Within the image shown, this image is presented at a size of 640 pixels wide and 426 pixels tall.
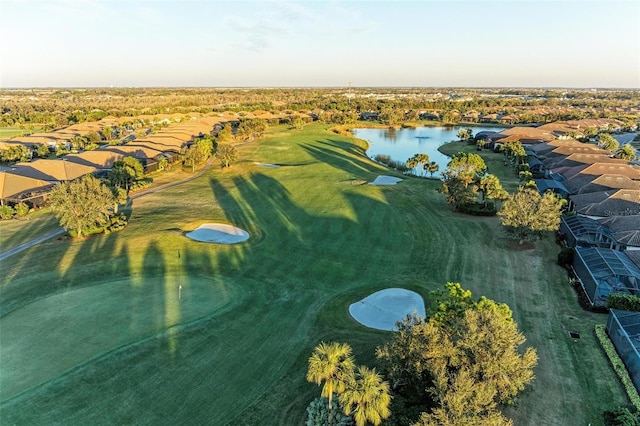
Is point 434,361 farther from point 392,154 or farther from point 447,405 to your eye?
point 392,154

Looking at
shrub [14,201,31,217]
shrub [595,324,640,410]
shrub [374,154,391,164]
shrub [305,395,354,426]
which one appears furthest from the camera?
shrub [374,154,391,164]

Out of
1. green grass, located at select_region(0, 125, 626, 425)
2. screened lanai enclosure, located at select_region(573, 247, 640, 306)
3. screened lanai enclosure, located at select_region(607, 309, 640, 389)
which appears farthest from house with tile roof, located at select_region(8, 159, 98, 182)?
screened lanai enclosure, located at select_region(607, 309, 640, 389)

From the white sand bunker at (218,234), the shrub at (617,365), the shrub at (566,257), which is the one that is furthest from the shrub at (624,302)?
the white sand bunker at (218,234)

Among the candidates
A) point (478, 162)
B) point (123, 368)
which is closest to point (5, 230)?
point (123, 368)

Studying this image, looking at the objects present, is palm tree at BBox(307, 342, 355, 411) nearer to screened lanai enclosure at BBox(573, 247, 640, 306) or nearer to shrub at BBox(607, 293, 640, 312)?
shrub at BBox(607, 293, 640, 312)

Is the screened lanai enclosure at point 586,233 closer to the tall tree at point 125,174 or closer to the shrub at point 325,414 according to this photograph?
the shrub at point 325,414

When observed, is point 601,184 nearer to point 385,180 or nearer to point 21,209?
point 385,180
